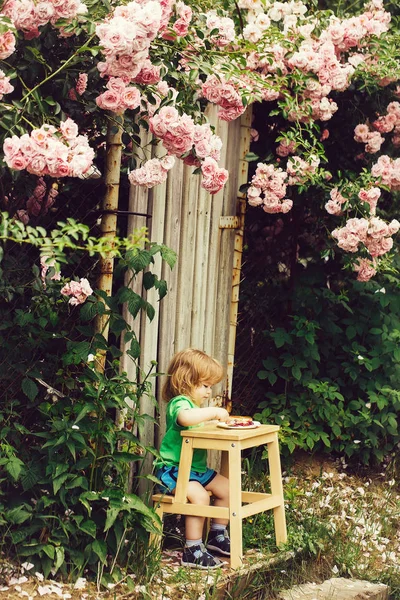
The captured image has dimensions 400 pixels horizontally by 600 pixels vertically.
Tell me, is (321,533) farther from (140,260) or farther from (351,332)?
(140,260)

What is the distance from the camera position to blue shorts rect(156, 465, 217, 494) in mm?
4558

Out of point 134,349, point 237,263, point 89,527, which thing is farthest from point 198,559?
point 237,263

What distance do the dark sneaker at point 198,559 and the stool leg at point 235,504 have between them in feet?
0.35

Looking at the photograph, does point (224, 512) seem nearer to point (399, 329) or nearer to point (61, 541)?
point (61, 541)

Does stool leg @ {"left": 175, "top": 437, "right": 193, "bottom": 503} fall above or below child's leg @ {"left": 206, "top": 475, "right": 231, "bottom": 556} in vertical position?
above

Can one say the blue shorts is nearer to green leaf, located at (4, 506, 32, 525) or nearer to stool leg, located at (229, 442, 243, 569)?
stool leg, located at (229, 442, 243, 569)

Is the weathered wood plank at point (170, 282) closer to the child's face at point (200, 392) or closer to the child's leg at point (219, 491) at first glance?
the child's face at point (200, 392)

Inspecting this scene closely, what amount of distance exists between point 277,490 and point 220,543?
0.40 m

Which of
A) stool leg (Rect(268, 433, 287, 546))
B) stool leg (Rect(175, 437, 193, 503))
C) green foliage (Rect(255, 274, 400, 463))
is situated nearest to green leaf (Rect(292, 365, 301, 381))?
green foliage (Rect(255, 274, 400, 463))

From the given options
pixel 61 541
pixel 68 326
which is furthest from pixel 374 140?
pixel 61 541

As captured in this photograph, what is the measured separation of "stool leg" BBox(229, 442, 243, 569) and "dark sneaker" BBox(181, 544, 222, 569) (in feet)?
0.35

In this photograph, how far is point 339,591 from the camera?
4410 millimetres

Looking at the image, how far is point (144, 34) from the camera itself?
3617 millimetres

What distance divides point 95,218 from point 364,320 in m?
2.37
